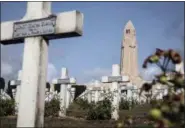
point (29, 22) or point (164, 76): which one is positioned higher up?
point (29, 22)

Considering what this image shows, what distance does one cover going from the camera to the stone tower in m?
57.7

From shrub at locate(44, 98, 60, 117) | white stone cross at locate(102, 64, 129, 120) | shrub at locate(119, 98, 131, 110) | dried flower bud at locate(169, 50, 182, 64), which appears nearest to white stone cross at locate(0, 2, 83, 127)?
dried flower bud at locate(169, 50, 182, 64)

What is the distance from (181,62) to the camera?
2725 millimetres

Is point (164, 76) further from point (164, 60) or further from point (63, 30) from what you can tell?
point (63, 30)

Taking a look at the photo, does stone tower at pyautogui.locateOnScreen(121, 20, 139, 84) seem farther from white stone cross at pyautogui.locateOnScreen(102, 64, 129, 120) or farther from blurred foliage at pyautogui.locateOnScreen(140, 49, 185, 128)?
blurred foliage at pyautogui.locateOnScreen(140, 49, 185, 128)

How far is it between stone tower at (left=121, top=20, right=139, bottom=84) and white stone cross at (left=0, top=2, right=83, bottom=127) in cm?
5131

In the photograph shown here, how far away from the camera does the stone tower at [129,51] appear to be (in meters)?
57.7

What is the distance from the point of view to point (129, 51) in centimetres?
5922

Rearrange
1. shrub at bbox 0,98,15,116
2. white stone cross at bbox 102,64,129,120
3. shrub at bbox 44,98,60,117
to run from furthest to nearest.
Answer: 1. shrub at bbox 0,98,15,116
2. shrub at bbox 44,98,60,117
3. white stone cross at bbox 102,64,129,120

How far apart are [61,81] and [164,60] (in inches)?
509

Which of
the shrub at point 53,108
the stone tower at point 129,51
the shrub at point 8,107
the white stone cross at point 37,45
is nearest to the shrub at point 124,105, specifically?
the shrub at point 53,108

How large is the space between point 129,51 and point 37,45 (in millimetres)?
54786

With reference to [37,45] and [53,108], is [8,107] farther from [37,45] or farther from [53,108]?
[37,45]

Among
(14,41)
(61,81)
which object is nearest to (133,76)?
(61,81)
